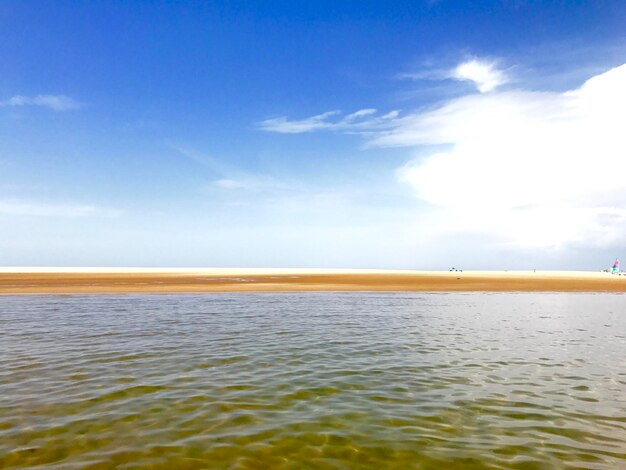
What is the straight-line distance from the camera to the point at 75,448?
686cm

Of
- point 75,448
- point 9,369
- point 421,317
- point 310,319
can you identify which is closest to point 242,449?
point 75,448

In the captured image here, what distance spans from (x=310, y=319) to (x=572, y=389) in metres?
13.1

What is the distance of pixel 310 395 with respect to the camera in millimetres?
9617

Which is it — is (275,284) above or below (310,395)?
above

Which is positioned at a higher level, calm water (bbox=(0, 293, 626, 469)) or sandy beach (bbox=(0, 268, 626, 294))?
sandy beach (bbox=(0, 268, 626, 294))

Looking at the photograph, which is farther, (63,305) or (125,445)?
(63,305)

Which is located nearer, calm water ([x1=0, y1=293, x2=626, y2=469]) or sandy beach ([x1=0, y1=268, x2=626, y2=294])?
calm water ([x1=0, y1=293, x2=626, y2=469])

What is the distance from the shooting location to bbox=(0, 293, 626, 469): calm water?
6801 mm

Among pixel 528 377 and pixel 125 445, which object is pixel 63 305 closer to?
pixel 125 445

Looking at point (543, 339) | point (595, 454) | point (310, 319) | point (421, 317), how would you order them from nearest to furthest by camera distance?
point (595, 454) < point (543, 339) < point (310, 319) < point (421, 317)

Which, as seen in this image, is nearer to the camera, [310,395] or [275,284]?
[310,395]

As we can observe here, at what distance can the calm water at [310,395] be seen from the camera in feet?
22.3

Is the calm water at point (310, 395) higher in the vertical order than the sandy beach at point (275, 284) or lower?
lower

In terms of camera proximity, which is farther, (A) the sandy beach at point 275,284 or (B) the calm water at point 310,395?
(A) the sandy beach at point 275,284
